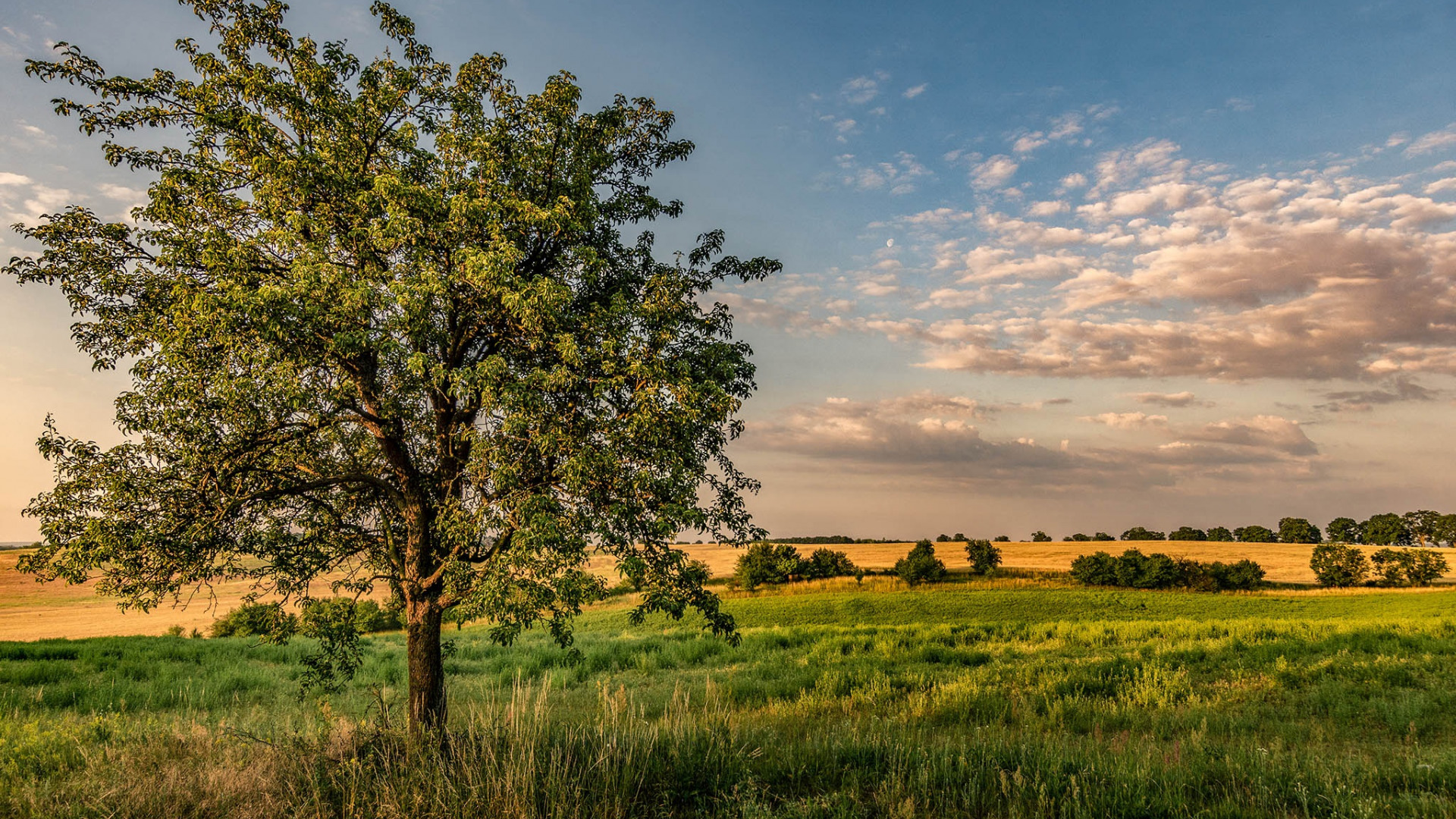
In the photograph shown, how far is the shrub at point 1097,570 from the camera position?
5712cm

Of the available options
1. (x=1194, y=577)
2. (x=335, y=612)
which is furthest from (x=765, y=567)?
(x=335, y=612)

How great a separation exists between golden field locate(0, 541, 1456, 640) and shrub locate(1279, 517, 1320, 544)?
19.5 m

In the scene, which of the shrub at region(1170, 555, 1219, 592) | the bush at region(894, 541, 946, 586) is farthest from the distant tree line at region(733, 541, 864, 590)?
the shrub at region(1170, 555, 1219, 592)

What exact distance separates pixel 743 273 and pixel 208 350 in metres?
8.73

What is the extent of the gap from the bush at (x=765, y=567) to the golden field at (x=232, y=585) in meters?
5.23

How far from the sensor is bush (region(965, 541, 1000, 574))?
63875 mm

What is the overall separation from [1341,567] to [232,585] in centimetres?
9188

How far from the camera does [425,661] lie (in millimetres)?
10898

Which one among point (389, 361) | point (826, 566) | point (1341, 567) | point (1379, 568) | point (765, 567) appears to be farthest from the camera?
point (826, 566)

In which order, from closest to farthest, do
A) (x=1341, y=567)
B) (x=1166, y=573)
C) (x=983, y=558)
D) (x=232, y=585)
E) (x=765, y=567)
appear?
1. (x=232, y=585)
2. (x=1166, y=573)
3. (x=1341, y=567)
4. (x=765, y=567)
5. (x=983, y=558)

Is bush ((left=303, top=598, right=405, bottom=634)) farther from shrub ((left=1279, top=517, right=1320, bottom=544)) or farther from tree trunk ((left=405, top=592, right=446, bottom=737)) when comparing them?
shrub ((left=1279, top=517, right=1320, bottom=544))

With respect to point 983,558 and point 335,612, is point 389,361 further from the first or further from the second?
point 983,558

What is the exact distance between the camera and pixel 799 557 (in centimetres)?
6181

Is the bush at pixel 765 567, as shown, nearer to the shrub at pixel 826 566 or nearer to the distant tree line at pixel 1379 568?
the shrub at pixel 826 566
